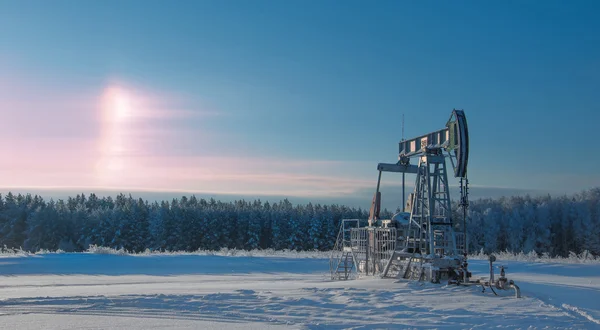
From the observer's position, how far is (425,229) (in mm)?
19219

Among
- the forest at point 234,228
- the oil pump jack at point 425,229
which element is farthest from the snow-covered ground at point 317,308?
the forest at point 234,228

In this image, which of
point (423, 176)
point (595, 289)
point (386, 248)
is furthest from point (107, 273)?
point (595, 289)

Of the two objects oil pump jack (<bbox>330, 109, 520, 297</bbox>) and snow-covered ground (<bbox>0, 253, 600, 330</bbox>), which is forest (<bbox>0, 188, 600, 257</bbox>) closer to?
oil pump jack (<bbox>330, 109, 520, 297</bbox>)

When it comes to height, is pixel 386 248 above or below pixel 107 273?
above

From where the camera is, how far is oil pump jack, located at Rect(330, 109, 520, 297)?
17.2 metres

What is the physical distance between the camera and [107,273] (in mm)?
24750

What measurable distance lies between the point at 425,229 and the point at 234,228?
65.0 m

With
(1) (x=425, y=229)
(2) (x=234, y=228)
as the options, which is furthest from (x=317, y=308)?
(2) (x=234, y=228)

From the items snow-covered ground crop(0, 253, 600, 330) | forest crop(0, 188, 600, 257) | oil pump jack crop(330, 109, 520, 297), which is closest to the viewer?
snow-covered ground crop(0, 253, 600, 330)

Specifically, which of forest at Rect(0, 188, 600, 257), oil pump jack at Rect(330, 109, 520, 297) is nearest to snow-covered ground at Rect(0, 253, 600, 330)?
oil pump jack at Rect(330, 109, 520, 297)

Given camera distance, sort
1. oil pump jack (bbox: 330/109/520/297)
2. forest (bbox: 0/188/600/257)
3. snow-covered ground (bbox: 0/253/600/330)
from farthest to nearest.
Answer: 1. forest (bbox: 0/188/600/257)
2. oil pump jack (bbox: 330/109/520/297)
3. snow-covered ground (bbox: 0/253/600/330)

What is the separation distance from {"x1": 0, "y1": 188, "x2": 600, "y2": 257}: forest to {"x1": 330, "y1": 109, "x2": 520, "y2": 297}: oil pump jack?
5514 centimetres

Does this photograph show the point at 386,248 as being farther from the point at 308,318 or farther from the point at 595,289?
the point at 308,318

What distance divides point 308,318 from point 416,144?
11.8 meters
